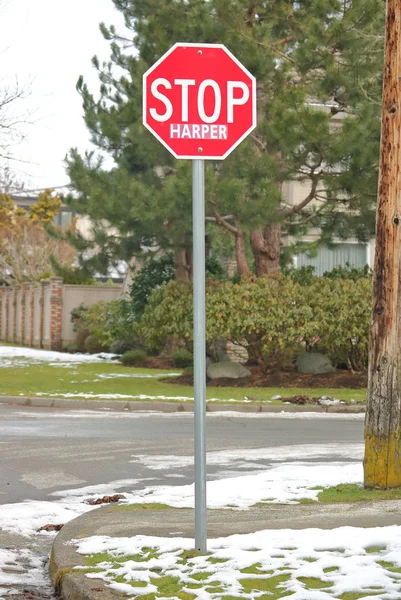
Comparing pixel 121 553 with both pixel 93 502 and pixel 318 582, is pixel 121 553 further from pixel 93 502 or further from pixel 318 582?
pixel 93 502

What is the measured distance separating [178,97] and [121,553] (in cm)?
265

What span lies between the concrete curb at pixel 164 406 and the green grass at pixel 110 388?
50 centimetres

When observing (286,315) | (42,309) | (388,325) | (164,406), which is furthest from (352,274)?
(42,309)

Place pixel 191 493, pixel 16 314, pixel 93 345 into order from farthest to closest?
pixel 16 314 → pixel 93 345 → pixel 191 493

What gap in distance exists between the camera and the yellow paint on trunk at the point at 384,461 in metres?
8.48

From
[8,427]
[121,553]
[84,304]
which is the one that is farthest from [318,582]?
Result: [84,304]

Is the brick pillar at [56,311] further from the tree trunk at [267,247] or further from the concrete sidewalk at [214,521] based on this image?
the concrete sidewalk at [214,521]

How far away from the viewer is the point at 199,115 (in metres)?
6.12

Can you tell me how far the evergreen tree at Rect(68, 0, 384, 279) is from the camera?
21516mm

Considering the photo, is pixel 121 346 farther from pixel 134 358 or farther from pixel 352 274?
pixel 352 274

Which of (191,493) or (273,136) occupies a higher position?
(273,136)

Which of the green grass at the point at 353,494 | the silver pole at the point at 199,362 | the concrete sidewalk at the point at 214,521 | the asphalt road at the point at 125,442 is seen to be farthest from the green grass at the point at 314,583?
the asphalt road at the point at 125,442

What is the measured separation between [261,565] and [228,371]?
1730 cm

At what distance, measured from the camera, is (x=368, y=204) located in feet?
75.5
